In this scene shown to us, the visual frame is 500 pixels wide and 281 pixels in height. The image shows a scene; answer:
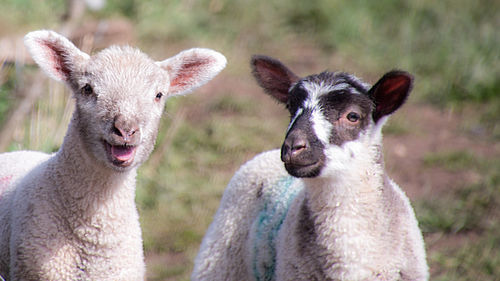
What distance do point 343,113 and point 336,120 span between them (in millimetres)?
56

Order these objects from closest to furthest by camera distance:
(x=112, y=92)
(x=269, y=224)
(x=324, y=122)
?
(x=112, y=92)
(x=324, y=122)
(x=269, y=224)

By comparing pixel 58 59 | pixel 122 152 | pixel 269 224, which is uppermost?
pixel 58 59

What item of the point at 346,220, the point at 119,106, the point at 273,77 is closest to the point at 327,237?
the point at 346,220

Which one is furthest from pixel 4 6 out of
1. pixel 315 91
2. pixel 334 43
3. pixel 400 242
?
pixel 400 242

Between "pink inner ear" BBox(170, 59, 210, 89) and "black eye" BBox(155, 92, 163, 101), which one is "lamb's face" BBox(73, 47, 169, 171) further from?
"pink inner ear" BBox(170, 59, 210, 89)

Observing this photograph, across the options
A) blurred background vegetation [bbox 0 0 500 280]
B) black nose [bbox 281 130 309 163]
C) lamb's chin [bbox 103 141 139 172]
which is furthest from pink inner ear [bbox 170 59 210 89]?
blurred background vegetation [bbox 0 0 500 280]

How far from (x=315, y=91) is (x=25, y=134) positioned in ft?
9.29

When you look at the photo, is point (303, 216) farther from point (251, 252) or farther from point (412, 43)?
point (412, 43)

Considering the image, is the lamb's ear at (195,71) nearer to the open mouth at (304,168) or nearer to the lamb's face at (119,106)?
the lamb's face at (119,106)

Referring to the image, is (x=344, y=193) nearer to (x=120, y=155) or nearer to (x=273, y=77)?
(x=273, y=77)

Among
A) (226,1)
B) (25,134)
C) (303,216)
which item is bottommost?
(303,216)

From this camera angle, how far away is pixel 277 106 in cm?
816

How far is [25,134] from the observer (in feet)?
17.7

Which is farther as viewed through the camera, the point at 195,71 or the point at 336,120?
the point at 195,71
